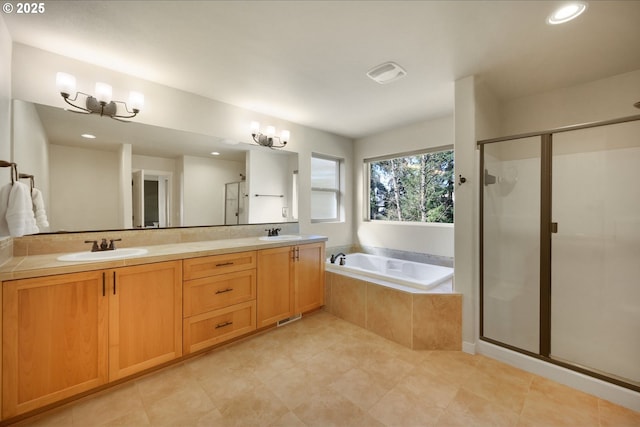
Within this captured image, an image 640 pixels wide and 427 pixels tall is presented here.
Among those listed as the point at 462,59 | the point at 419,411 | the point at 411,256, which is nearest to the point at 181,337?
the point at 419,411

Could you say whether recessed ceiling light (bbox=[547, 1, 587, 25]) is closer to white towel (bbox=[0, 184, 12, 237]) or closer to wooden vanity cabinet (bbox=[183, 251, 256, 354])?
wooden vanity cabinet (bbox=[183, 251, 256, 354])

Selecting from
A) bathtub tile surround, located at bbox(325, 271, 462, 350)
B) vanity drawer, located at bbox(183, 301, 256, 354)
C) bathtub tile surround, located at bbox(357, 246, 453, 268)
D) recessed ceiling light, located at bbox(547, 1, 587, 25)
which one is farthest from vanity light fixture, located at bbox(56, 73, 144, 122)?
bathtub tile surround, located at bbox(357, 246, 453, 268)

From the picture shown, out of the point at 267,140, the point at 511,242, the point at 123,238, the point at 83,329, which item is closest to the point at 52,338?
the point at 83,329

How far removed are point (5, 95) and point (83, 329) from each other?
1543 mm

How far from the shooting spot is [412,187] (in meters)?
3.60

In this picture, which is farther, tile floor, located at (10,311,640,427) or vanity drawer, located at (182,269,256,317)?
vanity drawer, located at (182,269,256,317)

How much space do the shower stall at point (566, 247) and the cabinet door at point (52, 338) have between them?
2917 millimetres

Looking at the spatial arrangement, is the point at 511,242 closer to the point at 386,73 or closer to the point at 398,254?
the point at 398,254

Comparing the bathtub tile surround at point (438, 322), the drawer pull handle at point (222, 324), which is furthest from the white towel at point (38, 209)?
the bathtub tile surround at point (438, 322)

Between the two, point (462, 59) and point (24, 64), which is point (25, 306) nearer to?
point (24, 64)

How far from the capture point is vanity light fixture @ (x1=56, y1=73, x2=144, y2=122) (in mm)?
1789

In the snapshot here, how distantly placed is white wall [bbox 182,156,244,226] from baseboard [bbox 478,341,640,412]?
9.29ft

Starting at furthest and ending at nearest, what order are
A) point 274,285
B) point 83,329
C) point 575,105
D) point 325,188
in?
1. point 325,188
2. point 274,285
3. point 575,105
4. point 83,329

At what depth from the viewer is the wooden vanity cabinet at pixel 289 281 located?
2.48 meters
